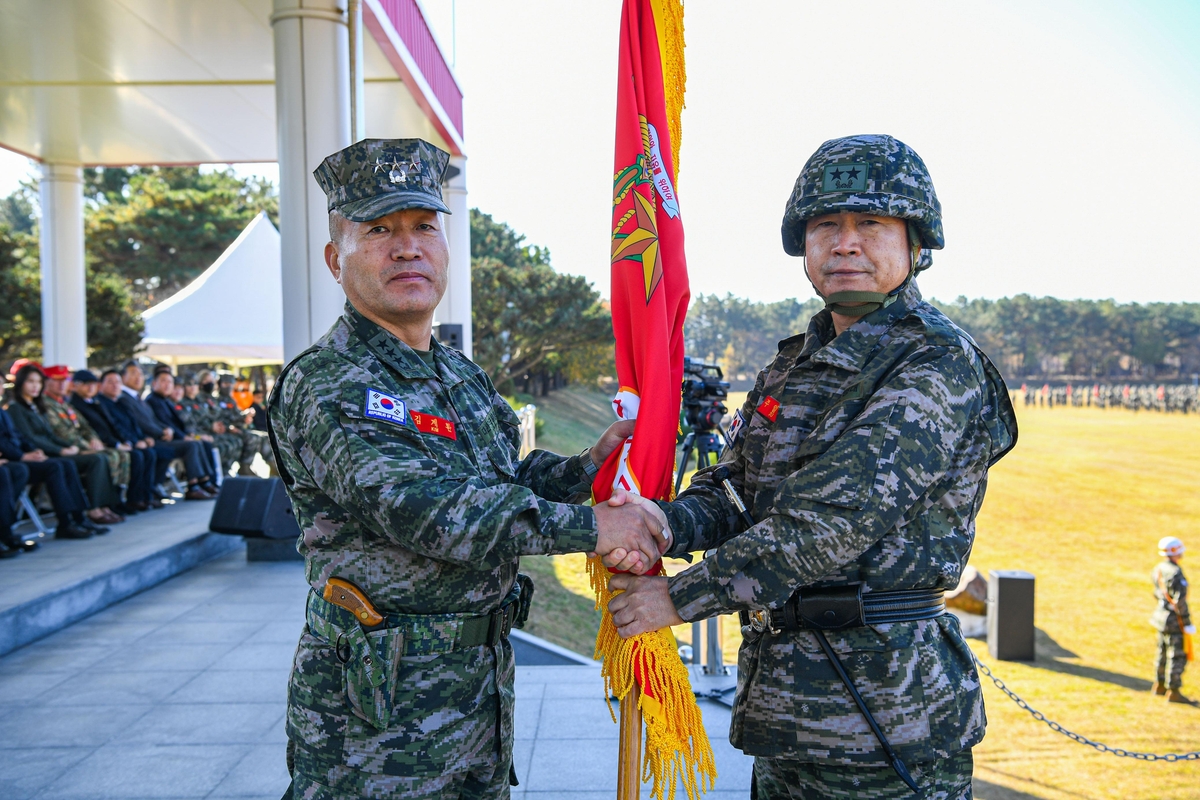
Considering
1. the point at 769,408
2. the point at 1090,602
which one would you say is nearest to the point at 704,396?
the point at 769,408

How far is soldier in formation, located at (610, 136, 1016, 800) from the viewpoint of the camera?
1729 millimetres

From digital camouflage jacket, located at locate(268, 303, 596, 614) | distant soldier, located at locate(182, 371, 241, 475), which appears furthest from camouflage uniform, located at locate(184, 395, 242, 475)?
digital camouflage jacket, located at locate(268, 303, 596, 614)

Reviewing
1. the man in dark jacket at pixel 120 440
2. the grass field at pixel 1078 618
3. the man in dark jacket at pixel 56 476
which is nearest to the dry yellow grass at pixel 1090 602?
the grass field at pixel 1078 618

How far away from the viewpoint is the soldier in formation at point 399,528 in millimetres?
1768

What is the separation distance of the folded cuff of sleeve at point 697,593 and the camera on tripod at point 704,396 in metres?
2.29

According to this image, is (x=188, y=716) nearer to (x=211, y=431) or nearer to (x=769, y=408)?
(x=769, y=408)

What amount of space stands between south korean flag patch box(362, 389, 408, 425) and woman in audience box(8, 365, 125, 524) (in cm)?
695

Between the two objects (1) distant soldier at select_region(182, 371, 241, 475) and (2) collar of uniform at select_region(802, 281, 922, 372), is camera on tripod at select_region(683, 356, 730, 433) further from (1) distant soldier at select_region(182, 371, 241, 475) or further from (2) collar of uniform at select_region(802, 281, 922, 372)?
(1) distant soldier at select_region(182, 371, 241, 475)

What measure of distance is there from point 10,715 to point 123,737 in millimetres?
725

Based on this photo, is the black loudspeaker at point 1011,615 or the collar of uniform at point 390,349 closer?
the collar of uniform at point 390,349

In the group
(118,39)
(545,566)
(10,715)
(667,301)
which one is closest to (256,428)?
(545,566)

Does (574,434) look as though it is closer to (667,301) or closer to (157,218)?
(157,218)

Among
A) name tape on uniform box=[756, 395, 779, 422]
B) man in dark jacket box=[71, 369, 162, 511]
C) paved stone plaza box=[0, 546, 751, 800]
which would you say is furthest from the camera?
man in dark jacket box=[71, 369, 162, 511]

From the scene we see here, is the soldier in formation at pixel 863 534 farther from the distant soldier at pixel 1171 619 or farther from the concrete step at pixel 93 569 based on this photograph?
the distant soldier at pixel 1171 619
